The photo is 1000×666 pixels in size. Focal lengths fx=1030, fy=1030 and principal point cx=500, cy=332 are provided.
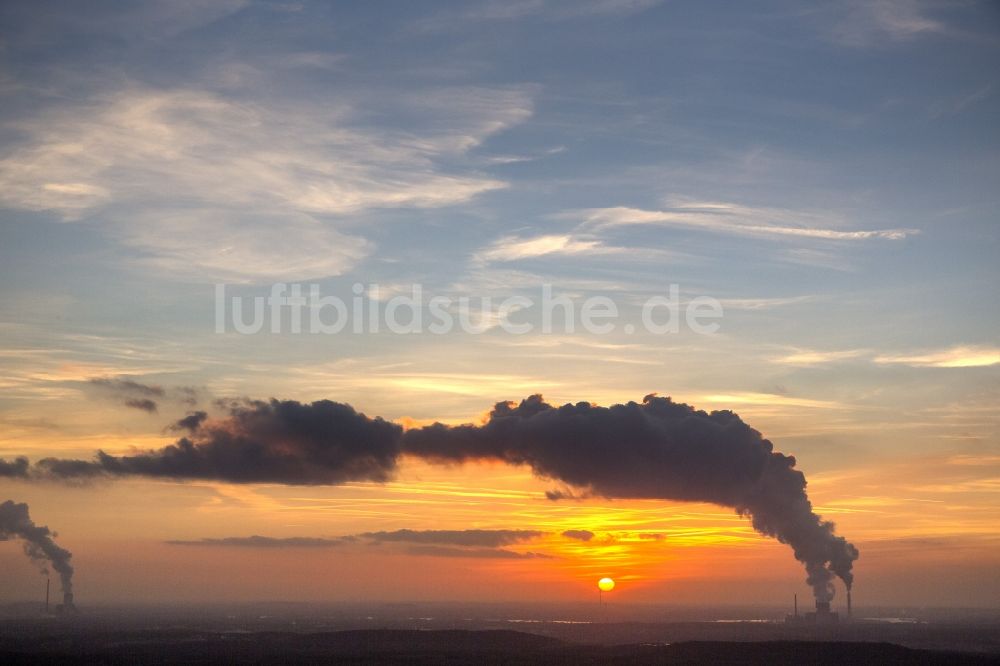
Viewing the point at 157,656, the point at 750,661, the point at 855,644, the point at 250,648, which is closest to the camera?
the point at 750,661

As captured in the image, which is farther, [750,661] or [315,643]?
[315,643]

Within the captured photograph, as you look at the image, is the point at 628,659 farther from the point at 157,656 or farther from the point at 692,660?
the point at 157,656

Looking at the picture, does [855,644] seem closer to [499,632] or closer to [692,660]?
[692,660]

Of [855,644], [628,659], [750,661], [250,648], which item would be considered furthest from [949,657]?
[250,648]

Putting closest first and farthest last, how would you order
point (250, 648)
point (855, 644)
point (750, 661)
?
point (750, 661) < point (855, 644) < point (250, 648)

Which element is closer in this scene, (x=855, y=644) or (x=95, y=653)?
(x=855, y=644)

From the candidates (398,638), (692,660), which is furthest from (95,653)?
(692,660)

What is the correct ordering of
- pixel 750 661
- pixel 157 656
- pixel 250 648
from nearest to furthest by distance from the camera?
pixel 750 661
pixel 157 656
pixel 250 648

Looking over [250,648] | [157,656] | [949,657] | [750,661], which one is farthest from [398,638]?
[949,657]
